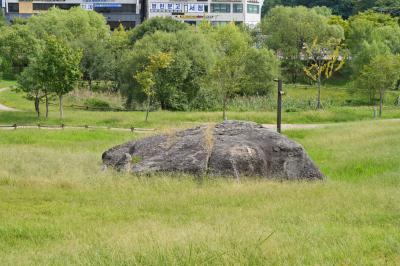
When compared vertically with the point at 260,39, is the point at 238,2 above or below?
above

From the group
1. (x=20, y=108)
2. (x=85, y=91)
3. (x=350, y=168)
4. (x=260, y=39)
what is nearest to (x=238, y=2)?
(x=260, y=39)

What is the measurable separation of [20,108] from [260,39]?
45.4 meters

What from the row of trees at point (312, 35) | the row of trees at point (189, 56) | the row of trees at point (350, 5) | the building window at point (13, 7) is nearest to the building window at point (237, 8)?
the row of trees at point (350, 5)

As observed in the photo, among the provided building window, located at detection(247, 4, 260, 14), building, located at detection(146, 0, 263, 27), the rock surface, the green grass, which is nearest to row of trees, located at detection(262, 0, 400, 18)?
building window, located at detection(247, 4, 260, 14)

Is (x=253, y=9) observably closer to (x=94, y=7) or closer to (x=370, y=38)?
(x=94, y=7)

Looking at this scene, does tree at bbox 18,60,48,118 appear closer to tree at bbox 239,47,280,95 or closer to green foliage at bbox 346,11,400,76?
tree at bbox 239,47,280,95

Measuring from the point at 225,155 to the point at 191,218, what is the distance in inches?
232

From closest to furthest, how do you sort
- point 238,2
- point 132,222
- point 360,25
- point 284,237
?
point 284,237 → point 132,222 → point 360,25 → point 238,2

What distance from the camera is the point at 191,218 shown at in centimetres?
1121

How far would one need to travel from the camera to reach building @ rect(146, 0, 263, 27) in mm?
109500

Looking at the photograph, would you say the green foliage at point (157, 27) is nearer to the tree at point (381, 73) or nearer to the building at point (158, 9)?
the tree at point (381, 73)

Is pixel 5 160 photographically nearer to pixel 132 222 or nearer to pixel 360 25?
pixel 132 222

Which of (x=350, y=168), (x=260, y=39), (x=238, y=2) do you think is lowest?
(x=350, y=168)

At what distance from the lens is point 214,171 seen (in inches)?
656
